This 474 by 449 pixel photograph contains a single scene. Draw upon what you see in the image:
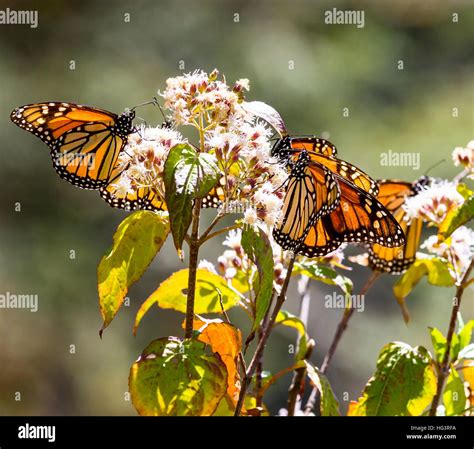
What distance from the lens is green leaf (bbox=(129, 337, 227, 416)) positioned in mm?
1272

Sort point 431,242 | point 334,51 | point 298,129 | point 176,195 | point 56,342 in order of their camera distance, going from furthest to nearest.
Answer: point 334,51
point 56,342
point 298,129
point 431,242
point 176,195

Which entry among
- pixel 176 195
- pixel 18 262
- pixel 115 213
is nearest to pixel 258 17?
pixel 115 213

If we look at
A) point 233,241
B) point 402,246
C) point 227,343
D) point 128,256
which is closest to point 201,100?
point 128,256

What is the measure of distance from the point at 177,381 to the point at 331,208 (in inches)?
23.5

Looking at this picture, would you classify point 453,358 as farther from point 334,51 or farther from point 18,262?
point 334,51

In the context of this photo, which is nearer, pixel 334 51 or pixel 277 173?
pixel 277 173

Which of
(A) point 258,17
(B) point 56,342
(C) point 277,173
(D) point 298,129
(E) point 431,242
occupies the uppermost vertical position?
(A) point 258,17

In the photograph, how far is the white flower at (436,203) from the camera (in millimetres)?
1976

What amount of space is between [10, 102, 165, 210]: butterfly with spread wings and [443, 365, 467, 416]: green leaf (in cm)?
95

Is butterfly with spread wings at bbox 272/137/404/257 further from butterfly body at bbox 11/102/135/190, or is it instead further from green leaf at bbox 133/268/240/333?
butterfly body at bbox 11/102/135/190

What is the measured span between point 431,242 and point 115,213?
18.2 ft

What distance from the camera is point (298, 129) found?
6.83 meters

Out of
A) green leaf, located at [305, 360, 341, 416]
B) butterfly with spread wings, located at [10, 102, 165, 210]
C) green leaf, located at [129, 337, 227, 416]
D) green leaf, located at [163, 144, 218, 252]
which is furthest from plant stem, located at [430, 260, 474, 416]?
butterfly with spread wings, located at [10, 102, 165, 210]
